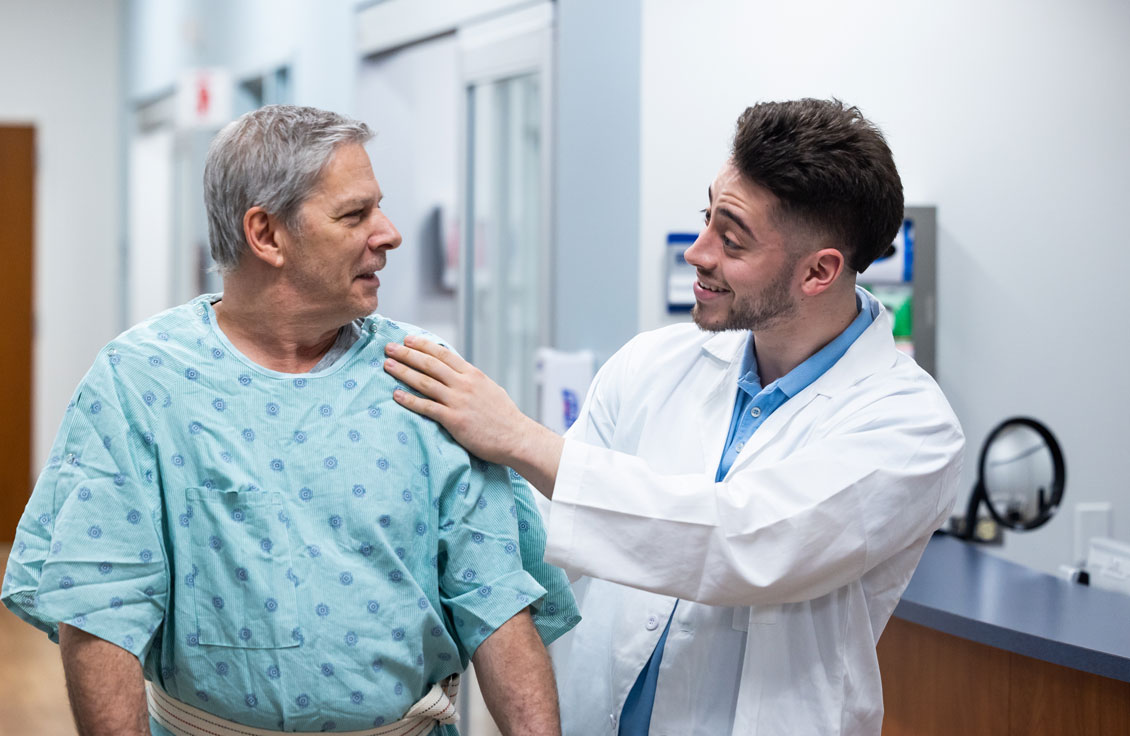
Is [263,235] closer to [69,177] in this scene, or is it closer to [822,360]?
[822,360]

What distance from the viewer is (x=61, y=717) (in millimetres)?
3578

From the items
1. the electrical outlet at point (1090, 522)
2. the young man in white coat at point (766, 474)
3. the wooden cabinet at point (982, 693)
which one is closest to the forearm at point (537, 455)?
the young man in white coat at point (766, 474)

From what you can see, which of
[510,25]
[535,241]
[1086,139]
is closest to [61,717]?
[535,241]

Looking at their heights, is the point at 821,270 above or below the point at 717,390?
above

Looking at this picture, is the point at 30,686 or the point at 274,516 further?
the point at 30,686

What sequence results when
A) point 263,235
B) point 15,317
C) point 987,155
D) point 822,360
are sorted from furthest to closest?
point 15,317
point 987,155
point 822,360
point 263,235

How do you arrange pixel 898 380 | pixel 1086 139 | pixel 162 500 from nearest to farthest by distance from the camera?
pixel 162 500 < pixel 898 380 < pixel 1086 139

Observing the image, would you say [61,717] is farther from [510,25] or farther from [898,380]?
[898,380]

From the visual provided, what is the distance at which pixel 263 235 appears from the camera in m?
1.34

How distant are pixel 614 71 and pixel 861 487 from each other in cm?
162

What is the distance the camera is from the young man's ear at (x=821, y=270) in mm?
1517

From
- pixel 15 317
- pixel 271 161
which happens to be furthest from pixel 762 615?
pixel 15 317

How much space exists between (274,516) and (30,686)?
3132 millimetres

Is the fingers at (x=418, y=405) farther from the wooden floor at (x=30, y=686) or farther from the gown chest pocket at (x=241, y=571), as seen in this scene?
the wooden floor at (x=30, y=686)
